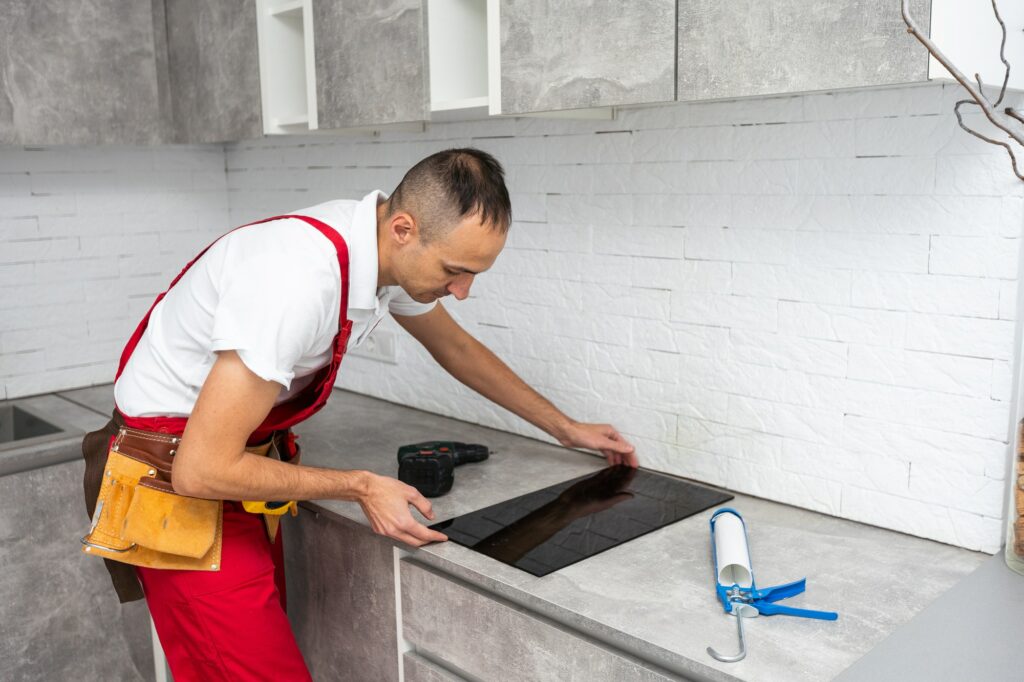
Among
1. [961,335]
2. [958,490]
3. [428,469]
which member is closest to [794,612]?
[958,490]

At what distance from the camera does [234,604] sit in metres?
1.70

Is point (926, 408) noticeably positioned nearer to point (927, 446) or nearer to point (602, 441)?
point (927, 446)

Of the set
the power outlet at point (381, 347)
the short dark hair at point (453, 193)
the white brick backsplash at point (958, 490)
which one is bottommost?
the white brick backsplash at point (958, 490)

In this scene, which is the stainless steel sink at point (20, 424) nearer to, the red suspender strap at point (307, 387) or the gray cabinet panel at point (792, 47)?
the red suspender strap at point (307, 387)

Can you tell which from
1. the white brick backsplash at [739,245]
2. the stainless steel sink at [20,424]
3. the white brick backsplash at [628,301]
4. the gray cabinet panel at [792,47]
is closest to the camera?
the gray cabinet panel at [792,47]

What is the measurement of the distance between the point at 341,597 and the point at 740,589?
84 centimetres

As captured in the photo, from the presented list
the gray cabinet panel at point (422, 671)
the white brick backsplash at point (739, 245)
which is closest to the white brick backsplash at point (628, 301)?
the white brick backsplash at point (739, 245)

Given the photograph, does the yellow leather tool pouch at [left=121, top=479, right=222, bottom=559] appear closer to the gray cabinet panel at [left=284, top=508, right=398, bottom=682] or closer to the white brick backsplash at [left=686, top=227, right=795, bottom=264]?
the gray cabinet panel at [left=284, top=508, right=398, bottom=682]

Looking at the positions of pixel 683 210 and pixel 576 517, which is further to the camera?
pixel 683 210

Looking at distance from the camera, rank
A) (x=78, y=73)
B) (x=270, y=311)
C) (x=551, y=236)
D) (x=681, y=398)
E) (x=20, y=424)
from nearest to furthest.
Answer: (x=270, y=311), (x=681, y=398), (x=551, y=236), (x=78, y=73), (x=20, y=424)

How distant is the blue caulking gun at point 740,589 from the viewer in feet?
4.35

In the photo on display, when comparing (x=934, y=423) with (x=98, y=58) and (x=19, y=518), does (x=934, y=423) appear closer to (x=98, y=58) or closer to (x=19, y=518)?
(x=19, y=518)

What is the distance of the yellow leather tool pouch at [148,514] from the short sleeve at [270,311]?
36 centimetres

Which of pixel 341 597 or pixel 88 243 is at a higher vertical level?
pixel 88 243
